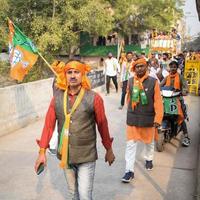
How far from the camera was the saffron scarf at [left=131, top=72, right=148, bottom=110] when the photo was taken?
19.8 feet

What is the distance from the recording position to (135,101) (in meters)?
6.07

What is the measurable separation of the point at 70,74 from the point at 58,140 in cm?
62

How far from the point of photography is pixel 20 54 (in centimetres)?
873

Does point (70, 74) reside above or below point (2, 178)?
above

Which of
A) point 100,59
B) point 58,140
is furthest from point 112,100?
point 100,59

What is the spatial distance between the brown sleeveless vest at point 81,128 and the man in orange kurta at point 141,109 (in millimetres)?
2116

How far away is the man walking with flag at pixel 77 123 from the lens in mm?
3896

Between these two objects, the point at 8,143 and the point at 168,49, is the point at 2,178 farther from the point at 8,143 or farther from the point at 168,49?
the point at 168,49

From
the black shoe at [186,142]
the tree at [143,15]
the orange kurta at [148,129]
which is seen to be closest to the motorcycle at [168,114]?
the black shoe at [186,142]

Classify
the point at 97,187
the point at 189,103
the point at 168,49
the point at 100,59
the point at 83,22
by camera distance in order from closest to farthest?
the point at 97,187
the point at 189,103
the point at 83,22
the point at 168,49
the point at 100,59

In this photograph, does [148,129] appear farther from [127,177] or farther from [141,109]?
[127,177]

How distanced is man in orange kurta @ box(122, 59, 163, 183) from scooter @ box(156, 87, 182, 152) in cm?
166

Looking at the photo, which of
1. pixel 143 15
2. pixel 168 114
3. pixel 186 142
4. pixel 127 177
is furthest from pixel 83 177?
pixel 143 15

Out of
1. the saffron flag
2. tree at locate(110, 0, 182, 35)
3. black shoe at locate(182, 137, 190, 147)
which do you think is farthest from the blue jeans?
tree at locate(110, 0, 182, 35)
